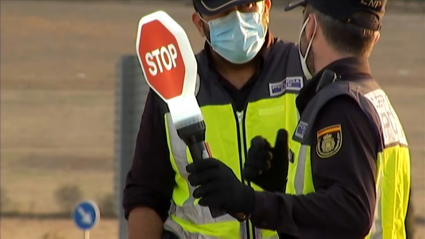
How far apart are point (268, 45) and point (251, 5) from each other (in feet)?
0.61

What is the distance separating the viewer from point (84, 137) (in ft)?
47.0

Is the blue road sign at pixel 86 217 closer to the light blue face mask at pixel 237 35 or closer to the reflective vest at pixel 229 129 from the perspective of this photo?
the reflective vest at pixel 229 129

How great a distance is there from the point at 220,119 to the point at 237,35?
0.30 metres

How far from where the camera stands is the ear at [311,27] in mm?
3037

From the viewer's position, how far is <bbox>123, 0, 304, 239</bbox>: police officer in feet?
11.9

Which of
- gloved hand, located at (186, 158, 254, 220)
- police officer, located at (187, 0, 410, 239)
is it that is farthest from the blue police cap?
gloved hand, located at (186, 158, 254, 220)

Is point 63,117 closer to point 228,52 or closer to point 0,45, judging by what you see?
point 0,45

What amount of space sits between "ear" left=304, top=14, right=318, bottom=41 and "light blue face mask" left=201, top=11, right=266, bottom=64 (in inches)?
24.8

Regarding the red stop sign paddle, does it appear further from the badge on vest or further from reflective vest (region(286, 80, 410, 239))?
the badge on vest

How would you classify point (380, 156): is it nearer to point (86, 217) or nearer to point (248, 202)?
point (248, 202)

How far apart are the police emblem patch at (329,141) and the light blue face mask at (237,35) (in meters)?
0.92

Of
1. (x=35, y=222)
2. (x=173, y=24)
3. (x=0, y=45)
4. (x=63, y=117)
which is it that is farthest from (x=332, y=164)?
(x=0, y=45)

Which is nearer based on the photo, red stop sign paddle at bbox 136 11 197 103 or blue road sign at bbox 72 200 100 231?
red stop sign paddle at bbox 136 11 197 103

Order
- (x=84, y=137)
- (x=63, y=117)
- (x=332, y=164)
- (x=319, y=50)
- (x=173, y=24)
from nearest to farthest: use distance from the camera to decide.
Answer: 1. (x=173, y=24)
2. (x=332, y=164)
3. (x=319, y=50)
4. (x=84, y=137)
5. (x=63, y=117)
